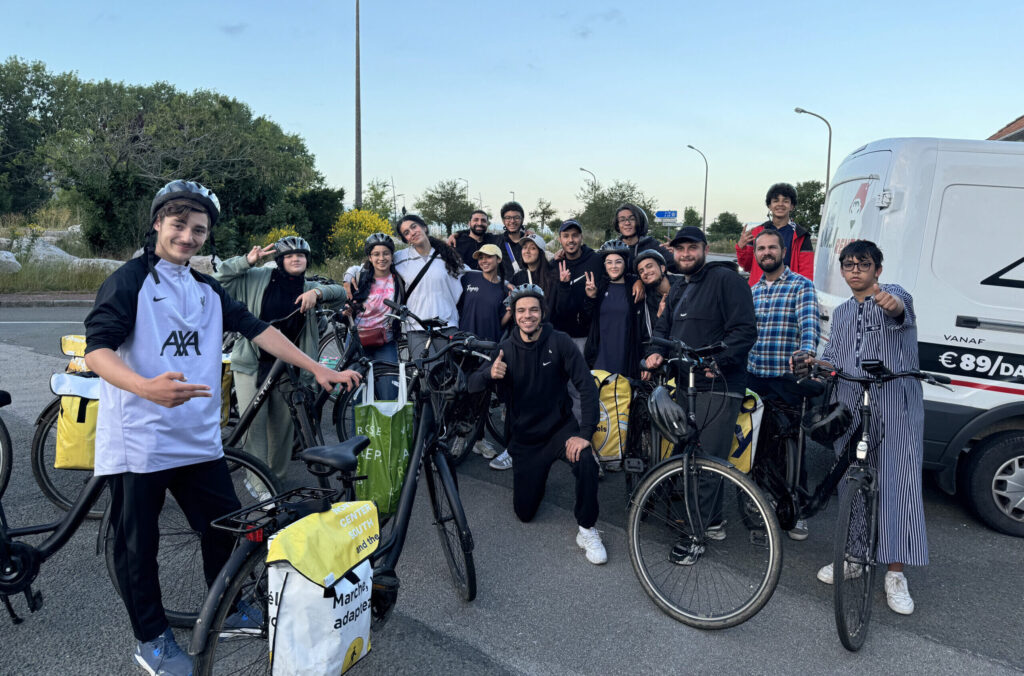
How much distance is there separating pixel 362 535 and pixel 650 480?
5.30 ft

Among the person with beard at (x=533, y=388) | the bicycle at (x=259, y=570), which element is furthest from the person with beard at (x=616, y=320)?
the bicycle at (x=259, y=570)

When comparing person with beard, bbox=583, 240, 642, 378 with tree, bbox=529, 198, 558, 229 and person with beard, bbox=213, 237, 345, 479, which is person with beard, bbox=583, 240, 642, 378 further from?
tree, bbox=529, 198, 558, 229

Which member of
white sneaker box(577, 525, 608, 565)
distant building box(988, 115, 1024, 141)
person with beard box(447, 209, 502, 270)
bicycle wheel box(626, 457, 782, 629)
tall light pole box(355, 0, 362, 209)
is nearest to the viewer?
bicycle wheel box(626, 457, 782, 629)

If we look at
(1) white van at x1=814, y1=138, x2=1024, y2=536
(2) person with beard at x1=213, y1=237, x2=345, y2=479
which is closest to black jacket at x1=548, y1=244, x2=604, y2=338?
(2) person with beard at x1=213, y1=237, x2=345, y2=479

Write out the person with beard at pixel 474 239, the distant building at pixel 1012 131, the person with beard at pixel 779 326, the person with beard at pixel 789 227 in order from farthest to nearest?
the distant building at pixel 1012 131 → the person with beard at pixel 474 239 → the person with beard at pixel 789 227 → the person with beard at pixel 779 326

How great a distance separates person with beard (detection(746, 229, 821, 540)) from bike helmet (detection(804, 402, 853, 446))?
0.63 meters

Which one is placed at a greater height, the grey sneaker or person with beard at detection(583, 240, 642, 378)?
person with beard at detection(583, 240, 642, 378)

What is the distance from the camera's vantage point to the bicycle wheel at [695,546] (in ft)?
10.1

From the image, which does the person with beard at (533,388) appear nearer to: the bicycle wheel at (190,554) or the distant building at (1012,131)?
the bicycle wheel at (190,554)

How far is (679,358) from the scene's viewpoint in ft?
11.9

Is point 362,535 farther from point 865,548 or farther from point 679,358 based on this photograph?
point 865,548

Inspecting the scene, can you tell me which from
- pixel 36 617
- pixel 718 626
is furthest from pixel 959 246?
pixel 36 617

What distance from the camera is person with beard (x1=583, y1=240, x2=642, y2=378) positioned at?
521cm

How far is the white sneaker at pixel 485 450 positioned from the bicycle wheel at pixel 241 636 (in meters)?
3.30
